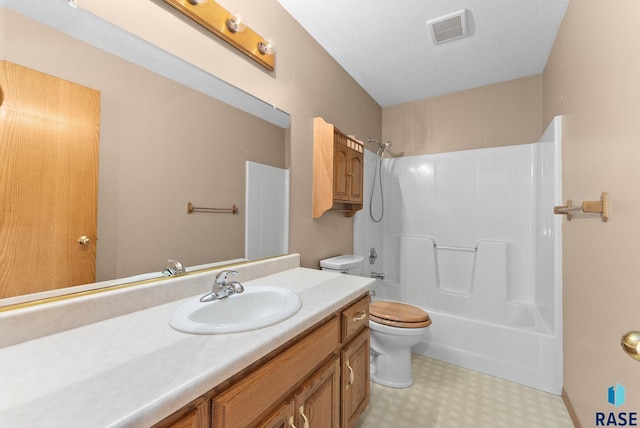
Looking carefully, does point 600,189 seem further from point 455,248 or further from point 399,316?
point 455,248

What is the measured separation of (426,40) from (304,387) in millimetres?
2251

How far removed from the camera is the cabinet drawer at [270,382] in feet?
2.15

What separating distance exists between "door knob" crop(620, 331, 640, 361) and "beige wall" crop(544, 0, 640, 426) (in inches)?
23.4

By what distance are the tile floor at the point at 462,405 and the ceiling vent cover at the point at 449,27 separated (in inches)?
95.5

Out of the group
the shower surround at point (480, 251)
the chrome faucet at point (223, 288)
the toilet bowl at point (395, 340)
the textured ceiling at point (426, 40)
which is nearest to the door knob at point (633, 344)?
the chrome faucet at point (223, 288)

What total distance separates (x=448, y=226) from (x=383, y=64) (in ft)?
5.28

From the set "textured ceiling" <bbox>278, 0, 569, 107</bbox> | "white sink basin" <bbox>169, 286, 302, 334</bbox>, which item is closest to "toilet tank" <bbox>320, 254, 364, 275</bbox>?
"white sink basin" <bbox>169, 286, 302, 334</bbox>

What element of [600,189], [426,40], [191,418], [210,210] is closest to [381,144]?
[426,40]

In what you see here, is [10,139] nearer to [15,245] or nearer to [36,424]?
[15,245]

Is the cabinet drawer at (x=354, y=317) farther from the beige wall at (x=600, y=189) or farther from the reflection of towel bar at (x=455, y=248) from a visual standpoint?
the reflection of towel bar at (x=455, y=248)

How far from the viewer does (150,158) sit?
3.32 ft

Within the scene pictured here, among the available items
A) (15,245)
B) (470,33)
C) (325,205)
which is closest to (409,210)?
(325,205)

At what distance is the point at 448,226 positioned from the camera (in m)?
2.70

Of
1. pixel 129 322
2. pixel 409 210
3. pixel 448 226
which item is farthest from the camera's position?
pixel 409 210
